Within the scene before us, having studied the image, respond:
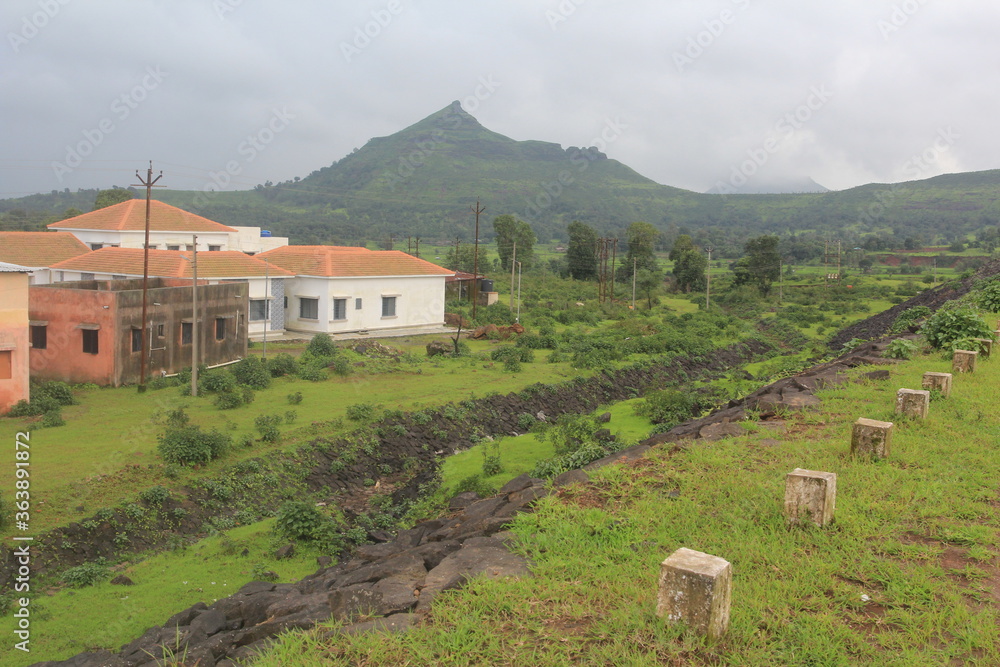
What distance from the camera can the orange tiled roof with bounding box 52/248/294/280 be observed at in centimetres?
2948

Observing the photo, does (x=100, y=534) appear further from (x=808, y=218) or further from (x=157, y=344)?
(x=808, y=218)

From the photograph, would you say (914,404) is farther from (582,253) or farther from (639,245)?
(582,253)

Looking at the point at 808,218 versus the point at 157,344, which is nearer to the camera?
the point at 157,344

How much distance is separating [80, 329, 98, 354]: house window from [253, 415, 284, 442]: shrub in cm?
669

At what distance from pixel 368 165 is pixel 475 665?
19068 cm

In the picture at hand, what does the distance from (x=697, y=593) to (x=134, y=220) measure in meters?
42.1

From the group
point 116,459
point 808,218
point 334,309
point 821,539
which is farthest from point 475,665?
point 808,218

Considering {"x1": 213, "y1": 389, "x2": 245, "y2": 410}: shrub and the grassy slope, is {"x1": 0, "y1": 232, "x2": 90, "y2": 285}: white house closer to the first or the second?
{"x1": 213, "y1": 389, "x2": 245, "y2": 410}: shrub

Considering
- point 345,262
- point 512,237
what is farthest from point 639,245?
point 345,262

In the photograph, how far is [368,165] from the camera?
7372 inches

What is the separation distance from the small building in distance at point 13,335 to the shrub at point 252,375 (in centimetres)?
564

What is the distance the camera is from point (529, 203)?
156125 millimetres

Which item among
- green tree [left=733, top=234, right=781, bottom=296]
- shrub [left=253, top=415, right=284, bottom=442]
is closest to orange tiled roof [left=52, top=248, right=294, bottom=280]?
shrub [left=253, top=415, right=284, bottom=442]

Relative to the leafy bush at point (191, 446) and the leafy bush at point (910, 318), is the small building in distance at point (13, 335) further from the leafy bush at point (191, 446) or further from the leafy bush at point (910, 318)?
the leafy bush at point (910, 318)
